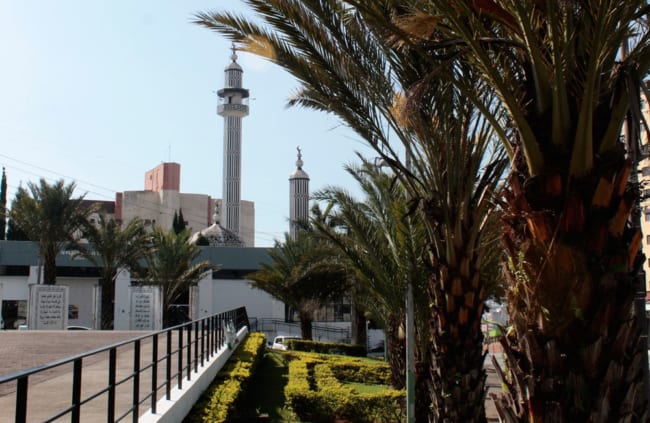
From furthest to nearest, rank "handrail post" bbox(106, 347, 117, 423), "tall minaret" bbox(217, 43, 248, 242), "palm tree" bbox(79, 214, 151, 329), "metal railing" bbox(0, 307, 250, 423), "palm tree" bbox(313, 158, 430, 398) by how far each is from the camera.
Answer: "tall minaret" bbox(217, 43, 248, 242), "palm tree" bbox(79, 214, 151, 329), "palm tree" bbox(313, 158, 430, 398), "handrail post" bbox(106, 347, 117, 423), "metal railing" bbox(0, 307, 250, 423)

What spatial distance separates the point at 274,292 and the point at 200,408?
923 inches

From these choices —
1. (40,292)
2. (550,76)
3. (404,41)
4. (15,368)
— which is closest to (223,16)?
(404,41)

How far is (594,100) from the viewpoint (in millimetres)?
4527

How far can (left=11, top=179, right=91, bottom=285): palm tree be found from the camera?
33.6 meters

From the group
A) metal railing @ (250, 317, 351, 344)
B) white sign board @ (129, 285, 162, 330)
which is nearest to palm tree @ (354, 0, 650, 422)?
white sign board @ (129, 285, 162, 330)

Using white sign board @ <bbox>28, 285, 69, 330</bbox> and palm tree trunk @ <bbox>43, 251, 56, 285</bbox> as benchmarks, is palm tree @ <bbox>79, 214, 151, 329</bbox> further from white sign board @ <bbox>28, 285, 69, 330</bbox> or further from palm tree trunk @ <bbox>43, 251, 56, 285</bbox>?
white sign board @ <bbox>28, 285, 69, 330</bbox>

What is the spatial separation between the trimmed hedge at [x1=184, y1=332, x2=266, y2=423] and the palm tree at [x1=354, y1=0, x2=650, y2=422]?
4774mm

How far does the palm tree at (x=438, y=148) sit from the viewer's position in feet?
25.8

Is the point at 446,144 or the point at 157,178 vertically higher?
the point at 157,178

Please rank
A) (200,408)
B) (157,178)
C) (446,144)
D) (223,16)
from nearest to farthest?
(223,16)
(446,144)
(200,408)
(157,178)

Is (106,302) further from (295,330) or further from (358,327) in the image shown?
(295,330)

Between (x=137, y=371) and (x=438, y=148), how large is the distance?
4.43 metres

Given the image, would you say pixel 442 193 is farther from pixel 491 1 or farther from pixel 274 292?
pixel 274 292

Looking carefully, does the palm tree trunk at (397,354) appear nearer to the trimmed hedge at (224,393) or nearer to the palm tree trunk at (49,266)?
the trimmed hedge at (224,393)
